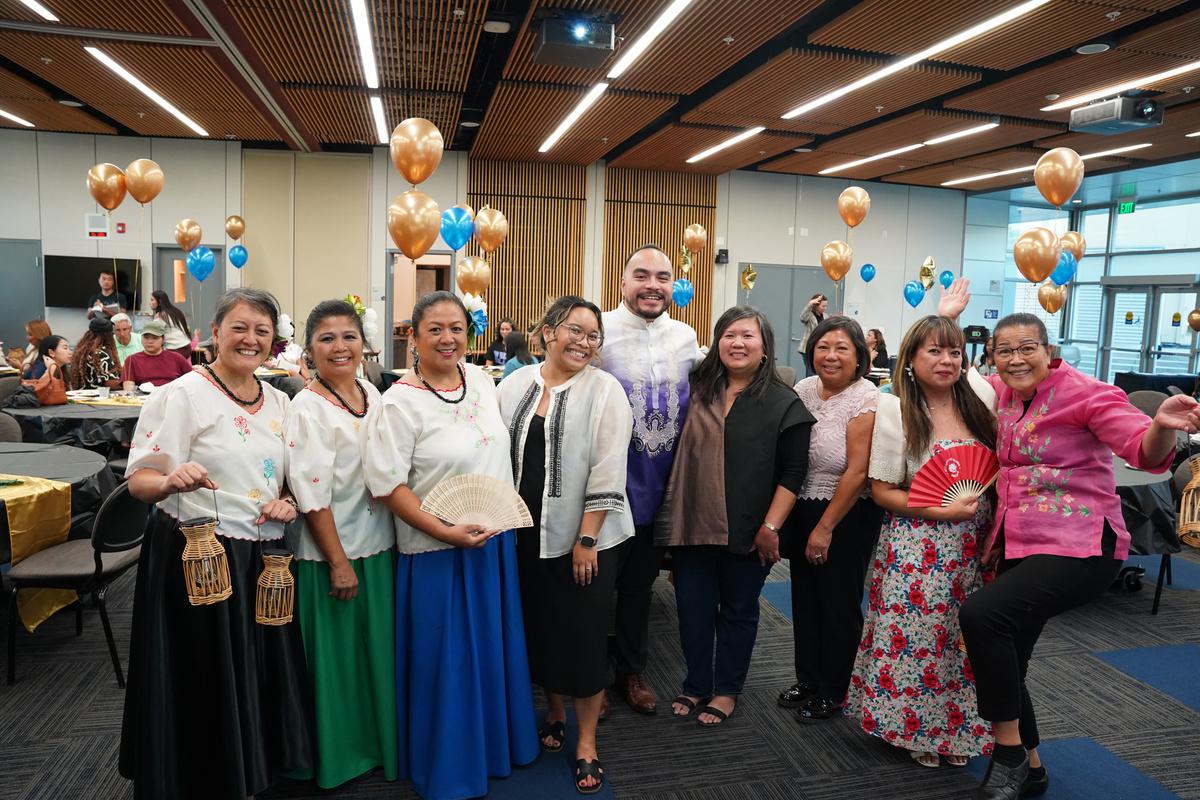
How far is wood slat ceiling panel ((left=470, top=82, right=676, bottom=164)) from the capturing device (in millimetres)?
8219

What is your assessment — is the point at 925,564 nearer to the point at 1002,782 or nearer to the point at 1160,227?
the point at 1002,782

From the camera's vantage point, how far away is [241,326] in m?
2.06

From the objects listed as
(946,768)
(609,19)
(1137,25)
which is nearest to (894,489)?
(946,768)

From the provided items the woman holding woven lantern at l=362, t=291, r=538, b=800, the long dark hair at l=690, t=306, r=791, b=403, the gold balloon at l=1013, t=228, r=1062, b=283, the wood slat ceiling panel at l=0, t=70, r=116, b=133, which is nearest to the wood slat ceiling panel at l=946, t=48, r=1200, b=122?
the gold balloon at l=1013, t=228, r=1062, b=283

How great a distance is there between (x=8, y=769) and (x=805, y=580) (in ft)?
9.13

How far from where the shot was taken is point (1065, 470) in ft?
7.22

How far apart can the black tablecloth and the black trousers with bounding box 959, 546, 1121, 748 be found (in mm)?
4947

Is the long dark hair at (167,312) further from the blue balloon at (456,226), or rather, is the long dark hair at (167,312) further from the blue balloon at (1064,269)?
the blue balloon at (1064,269)

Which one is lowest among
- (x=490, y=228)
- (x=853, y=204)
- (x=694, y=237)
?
(x=490, y=228)

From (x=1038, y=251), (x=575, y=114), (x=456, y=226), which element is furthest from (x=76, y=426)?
(x=1038, y=251)

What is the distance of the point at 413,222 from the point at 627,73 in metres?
2.65

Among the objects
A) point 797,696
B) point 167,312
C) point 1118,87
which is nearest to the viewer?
point 797,696

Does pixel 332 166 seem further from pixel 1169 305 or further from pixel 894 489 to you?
pixel 1169 305

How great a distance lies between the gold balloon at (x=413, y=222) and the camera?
651 centimetres
